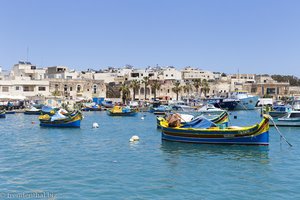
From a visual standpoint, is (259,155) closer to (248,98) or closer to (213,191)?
(213,191)

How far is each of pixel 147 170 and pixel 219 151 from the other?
8165 mm

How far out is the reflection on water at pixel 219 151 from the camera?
2749 cm

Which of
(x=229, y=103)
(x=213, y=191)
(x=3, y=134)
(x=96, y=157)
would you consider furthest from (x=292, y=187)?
(x=229, y=103)

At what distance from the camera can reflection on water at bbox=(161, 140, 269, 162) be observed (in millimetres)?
27487

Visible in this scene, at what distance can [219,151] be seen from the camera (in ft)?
96.8

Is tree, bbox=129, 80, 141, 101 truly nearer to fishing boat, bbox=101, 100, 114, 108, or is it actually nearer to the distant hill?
fishing boat, bbox=101, 100, 114, 108

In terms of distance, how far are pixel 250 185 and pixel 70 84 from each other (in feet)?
277

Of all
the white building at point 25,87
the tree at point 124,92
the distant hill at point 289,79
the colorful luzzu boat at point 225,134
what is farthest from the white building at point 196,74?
the colorful luzzu boat at point 225,134

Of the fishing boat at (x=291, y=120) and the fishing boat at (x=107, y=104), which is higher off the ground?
the fishing boat at (x=107, y=104)

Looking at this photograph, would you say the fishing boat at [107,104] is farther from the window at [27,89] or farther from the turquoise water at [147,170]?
the turquoise water at [147,170]

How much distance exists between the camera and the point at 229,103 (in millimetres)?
98438

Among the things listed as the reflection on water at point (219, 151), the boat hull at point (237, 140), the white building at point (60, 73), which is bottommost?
the reflection on water at point (219, 151)

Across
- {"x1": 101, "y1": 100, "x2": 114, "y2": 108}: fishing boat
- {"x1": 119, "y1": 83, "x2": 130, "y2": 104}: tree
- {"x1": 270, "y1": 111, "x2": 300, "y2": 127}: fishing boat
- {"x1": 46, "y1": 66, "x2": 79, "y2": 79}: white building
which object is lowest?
{"x1": 270, "y1": 111, "x2": 300, "y2": 127}: fishing boat

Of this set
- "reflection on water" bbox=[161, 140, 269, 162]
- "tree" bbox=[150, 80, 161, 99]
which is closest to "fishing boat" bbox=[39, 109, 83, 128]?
"reflection on water" bbox=[161, 140, 269, 162]
